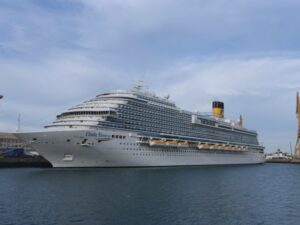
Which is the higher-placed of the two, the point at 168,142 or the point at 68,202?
the point at 168,142

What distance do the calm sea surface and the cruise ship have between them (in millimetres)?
9477

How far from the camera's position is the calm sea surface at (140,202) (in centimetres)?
2261

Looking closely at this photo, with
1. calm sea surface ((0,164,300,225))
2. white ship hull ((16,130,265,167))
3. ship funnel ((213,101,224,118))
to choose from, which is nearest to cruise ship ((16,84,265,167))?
white ship hull ((16,130,265,167))

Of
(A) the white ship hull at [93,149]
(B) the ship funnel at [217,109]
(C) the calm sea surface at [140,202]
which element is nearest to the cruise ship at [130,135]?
(A) the white ship hull at [93,149]

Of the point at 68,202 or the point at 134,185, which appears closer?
the point at 68,202

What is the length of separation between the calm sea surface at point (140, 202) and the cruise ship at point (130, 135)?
948 cm

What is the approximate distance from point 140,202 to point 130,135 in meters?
27.0

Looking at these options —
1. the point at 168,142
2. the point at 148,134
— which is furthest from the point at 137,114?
the point at 168,142

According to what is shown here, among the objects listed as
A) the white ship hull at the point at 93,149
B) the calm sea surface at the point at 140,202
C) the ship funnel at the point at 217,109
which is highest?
the ship funnel at the point at 217,109

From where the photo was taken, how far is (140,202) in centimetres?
2750

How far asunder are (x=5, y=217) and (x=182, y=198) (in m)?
13.7

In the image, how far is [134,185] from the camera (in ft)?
119

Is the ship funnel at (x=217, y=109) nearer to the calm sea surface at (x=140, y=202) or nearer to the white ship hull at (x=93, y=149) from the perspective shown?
the white ship hull at (x=93, y=149)

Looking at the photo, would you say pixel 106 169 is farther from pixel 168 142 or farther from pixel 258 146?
pixel 258 146
